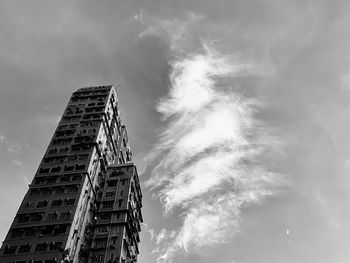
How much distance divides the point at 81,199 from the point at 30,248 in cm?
1151

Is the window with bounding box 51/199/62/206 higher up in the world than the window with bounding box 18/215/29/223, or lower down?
higher up

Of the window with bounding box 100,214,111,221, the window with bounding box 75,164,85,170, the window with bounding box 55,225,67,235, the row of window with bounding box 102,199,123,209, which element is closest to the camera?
the window with bounding box 55,225,67,235

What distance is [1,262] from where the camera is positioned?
Answer: 5522cm

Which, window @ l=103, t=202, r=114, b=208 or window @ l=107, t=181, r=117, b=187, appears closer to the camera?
window @ l=103, t=202, r=114, b=208

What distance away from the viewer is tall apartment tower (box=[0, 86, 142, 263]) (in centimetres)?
5806

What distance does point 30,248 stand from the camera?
56.9 metres

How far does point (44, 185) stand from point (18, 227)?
355 inches

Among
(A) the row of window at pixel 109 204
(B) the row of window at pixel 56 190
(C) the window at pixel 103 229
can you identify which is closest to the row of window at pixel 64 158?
(B) the row of window at pixel 56 190

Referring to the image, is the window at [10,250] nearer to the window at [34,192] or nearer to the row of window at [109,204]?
the window at [34,192]

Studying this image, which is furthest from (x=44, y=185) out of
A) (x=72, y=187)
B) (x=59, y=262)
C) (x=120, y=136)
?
(x=120, y=136)

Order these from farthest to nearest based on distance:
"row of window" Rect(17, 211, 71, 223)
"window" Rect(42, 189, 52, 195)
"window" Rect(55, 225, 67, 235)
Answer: "window" Rect(42, 189, 52, 195) < "row of window" Rect(17, 211, 71, 223) < "window" Rect(55, 225, 67, 235)

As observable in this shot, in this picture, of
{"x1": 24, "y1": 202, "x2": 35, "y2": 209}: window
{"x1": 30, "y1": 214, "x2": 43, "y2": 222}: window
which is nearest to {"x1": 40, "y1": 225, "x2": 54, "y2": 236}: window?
{"x1": 30, "y1": 214, "x2": 43, "y2": 222}: window

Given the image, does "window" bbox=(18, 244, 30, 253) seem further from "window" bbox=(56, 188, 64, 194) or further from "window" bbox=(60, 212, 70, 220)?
"window" bbox=(56, 188, 64, 194)

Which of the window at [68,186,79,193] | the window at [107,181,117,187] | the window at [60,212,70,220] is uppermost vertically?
the window at [107,181,117,187]
